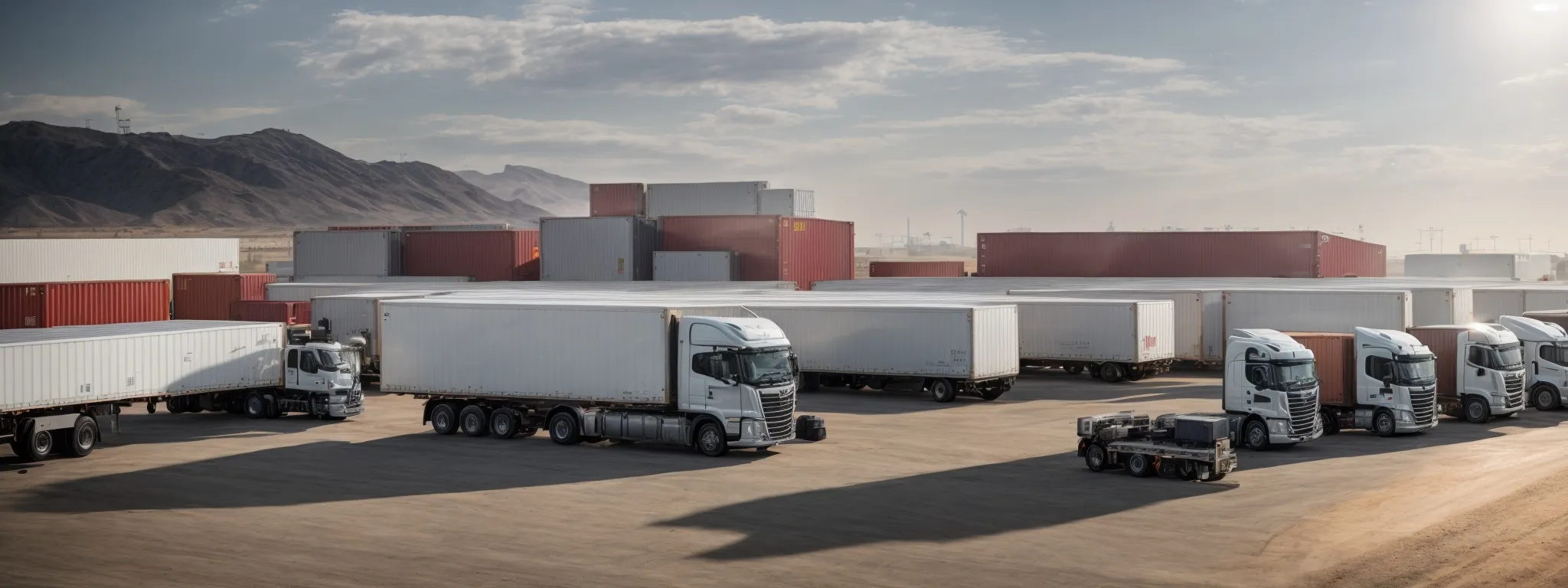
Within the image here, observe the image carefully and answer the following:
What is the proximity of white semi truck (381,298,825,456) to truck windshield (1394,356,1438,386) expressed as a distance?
1370 cm

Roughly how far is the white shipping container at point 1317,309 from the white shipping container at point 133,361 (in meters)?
33.2

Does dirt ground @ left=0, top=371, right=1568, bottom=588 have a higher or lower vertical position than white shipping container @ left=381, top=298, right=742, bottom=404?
lower

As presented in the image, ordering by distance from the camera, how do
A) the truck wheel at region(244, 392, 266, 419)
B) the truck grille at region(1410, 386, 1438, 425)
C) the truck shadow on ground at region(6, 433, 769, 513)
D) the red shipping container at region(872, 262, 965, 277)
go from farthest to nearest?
the red shipping container at region(872, 262, 965, 277)
the truck wheel at region(244, 392, 266, 419)
the truck grille at region(1410, 386, 1438, 425)
the truck shadow on ground at region(6, 433, 769, 513)

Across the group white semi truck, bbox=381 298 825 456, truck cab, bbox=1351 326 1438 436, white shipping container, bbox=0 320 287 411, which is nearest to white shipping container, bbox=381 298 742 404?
white semi truck, bbox=381 298 825 456

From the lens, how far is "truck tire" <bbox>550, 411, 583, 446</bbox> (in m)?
29.9

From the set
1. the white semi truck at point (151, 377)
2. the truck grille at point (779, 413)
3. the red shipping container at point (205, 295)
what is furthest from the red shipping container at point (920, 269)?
the truck grille at point (779, 413)

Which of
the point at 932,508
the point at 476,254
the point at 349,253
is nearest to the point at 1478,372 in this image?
the point at 932,508

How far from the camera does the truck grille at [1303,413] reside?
28.5m

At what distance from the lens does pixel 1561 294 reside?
5447cm

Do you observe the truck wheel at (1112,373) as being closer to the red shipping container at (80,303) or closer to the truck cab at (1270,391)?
the truck cab at (1270,391)

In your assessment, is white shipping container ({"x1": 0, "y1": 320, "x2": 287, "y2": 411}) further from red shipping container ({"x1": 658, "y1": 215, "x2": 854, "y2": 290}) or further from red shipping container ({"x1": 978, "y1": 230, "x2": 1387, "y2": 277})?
red shipping container ({"x1": 978, "y1": 230, "x2": 1387, "y2": 277})

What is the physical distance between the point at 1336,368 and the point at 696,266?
36.6 metres

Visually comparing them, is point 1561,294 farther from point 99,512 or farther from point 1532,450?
point 99,512

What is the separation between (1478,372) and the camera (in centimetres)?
3350
